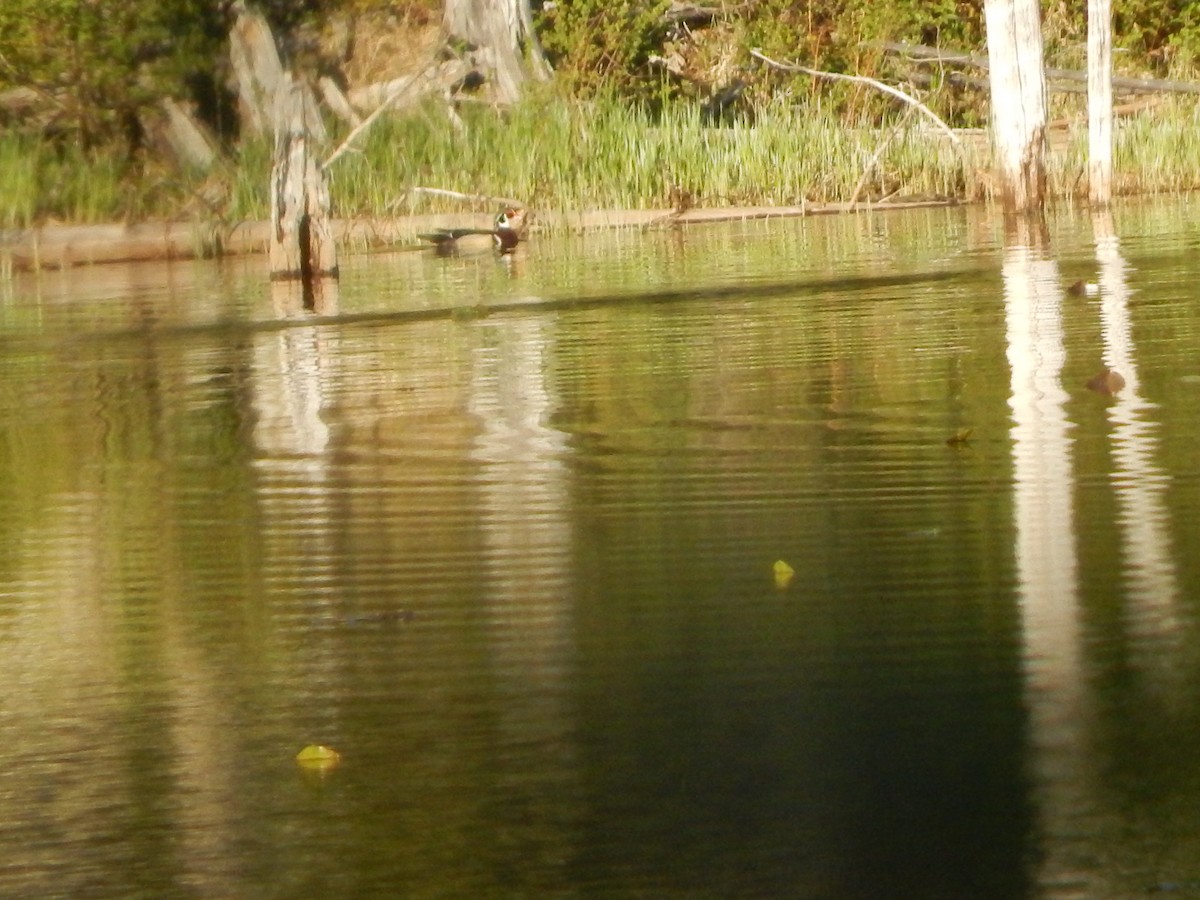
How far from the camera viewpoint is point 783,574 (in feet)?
16.0

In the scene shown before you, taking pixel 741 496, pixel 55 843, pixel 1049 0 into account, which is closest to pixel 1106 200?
pixel 1049 0

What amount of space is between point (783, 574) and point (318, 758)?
1.41 m

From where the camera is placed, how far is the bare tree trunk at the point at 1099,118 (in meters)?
20.4

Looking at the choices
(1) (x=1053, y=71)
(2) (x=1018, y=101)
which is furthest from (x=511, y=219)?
(1) (x=1053, y=71)

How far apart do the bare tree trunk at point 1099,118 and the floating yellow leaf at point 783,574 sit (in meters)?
16.1

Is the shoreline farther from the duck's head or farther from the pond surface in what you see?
the pond surface

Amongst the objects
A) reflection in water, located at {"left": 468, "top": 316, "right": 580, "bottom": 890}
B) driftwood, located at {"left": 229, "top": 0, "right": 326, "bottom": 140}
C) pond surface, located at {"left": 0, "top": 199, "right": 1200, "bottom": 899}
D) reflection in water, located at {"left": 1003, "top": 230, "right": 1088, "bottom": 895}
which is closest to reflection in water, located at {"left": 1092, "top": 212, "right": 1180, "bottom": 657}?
pond surface, located at {"left": 0, "top": 199, "right": 1200, "bottom": 899}

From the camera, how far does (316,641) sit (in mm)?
4613

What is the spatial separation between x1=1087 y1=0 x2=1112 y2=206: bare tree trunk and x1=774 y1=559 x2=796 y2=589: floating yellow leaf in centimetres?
1608

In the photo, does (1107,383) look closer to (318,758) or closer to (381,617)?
(381,617)

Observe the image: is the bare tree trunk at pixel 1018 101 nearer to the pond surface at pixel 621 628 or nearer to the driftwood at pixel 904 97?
the driftwood at pixel 904 97

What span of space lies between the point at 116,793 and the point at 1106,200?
17.8m

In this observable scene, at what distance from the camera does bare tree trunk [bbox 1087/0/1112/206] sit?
20422 millimetres

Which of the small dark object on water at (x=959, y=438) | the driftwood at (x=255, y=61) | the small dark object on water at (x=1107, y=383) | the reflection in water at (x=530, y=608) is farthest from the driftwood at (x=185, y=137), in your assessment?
the small dark object on water at (x=959, y=438)
